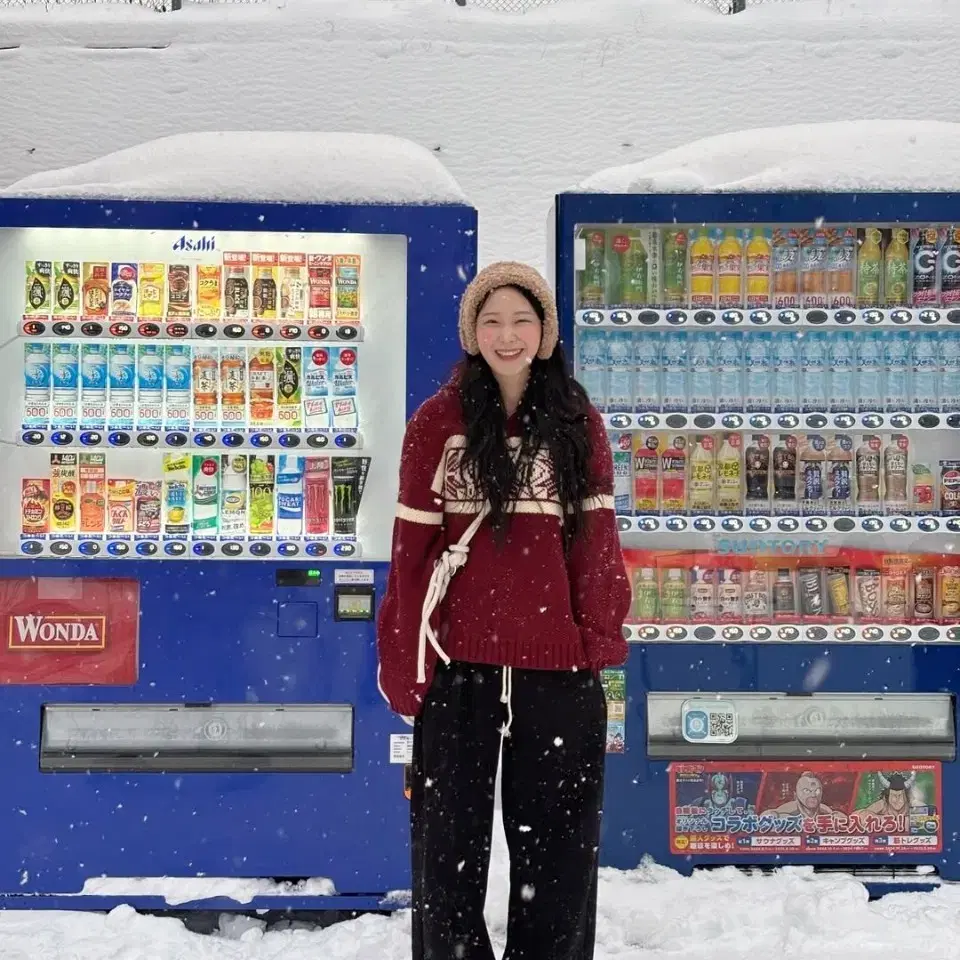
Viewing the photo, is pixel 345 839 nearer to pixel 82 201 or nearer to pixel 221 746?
pixel 221 746

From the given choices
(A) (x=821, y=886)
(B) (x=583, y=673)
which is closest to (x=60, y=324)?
(B) (x=583, y=673)

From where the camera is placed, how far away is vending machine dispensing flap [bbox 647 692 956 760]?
3.23 m

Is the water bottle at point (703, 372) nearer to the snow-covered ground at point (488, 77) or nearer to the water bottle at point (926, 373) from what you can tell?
the water bottle at point (926, 373)

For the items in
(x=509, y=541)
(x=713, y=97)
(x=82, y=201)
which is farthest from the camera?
(x=713, y=97)

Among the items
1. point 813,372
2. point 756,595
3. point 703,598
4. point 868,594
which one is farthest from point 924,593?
point 813,372

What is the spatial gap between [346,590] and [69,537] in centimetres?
Answer: 97

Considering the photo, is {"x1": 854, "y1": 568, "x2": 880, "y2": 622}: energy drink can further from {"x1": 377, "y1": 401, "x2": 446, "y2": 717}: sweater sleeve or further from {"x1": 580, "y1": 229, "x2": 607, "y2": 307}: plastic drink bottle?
{"x1": 377, "y1": 401, "x2": 446, "y2": 717}: sweater sleeve

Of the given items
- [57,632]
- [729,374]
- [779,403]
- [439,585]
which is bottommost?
[57,632]

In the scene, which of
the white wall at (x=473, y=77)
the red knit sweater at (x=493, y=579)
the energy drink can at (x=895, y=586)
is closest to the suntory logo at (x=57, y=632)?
the red knit sweater at (x=493, y=579)

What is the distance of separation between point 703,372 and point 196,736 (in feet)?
6.97

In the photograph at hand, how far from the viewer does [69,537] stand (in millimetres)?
3230

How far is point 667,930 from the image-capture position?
289cm

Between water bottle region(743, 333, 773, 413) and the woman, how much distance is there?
4.96ft

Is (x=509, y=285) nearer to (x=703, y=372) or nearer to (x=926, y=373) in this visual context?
(x=703, y=372)
